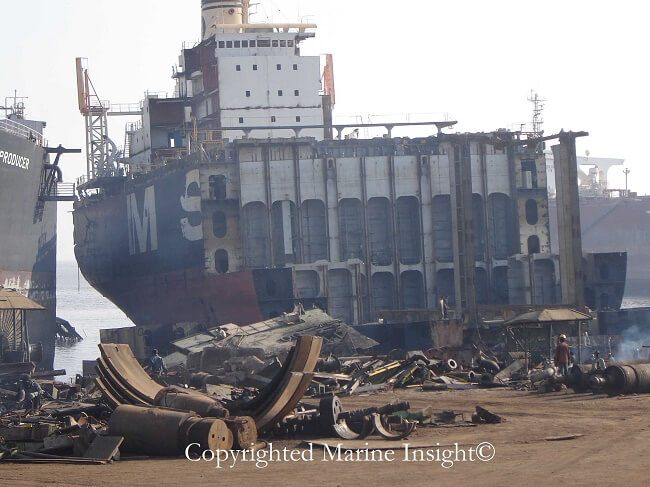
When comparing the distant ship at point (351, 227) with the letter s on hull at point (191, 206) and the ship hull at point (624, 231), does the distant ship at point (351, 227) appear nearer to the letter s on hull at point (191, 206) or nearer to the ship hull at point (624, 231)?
the letter s on hull at point (191, 206)

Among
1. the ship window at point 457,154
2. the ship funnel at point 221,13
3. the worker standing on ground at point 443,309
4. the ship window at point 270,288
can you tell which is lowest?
the worker standing on ground at point 443,309

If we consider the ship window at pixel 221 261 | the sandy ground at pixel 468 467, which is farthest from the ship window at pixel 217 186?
the sandy ground at pixel 468 467

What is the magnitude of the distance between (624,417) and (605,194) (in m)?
107

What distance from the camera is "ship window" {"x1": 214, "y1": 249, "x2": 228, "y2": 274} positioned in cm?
4512

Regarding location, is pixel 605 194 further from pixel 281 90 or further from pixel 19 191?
pixel 19 191

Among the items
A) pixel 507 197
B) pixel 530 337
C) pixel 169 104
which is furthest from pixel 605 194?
pixel 530 337

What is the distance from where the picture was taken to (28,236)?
4916 cm

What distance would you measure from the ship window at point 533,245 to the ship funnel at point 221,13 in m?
23.1

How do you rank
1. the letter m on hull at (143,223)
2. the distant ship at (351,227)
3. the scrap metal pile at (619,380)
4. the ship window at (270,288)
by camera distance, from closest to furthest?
the scrap metal pile at (619,380), the ship window at (270,288), the distant ship at (351,227), the letter m on hull at (143,223)

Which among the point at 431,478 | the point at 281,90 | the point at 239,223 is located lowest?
the point at 431,478

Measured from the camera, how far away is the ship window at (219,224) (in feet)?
149

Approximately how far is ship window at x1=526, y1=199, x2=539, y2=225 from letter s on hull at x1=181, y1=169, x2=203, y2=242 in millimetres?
12171

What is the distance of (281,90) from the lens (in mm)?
55562

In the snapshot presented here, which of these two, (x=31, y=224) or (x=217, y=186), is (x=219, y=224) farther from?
(x=31, y=224)
